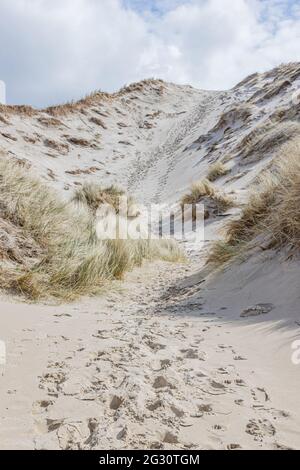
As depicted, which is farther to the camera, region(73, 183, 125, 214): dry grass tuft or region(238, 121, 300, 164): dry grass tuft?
region(238, 121, 300, 164): dry grass tuft

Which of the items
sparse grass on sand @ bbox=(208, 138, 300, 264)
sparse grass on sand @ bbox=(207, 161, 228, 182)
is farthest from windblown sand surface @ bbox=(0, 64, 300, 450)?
sparse grass on sand @ bbox=(207, 161, 228, 182)

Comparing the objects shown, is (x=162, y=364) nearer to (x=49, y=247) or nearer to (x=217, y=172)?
(x=49, y=247)

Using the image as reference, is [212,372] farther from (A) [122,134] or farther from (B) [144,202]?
(A) [122,134]

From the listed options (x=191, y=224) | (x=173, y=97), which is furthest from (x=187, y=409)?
(x=173, y=97)

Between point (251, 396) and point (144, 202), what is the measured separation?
493 inches

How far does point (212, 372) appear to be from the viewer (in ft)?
6.97

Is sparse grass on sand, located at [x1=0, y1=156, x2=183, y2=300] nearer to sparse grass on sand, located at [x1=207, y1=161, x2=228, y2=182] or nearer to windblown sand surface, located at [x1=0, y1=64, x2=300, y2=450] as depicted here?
windblown sand surface, located at [x1=0, y1=64, x2=300, y2=450]

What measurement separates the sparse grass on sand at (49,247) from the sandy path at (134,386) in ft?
2.97

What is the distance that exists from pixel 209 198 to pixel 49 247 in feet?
20.8

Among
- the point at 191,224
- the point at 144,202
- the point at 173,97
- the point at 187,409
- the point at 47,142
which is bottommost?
the point at 187,409

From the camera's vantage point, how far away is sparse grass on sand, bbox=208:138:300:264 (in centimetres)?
368

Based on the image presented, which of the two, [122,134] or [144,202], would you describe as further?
[122,134]

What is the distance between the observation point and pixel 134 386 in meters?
1.92

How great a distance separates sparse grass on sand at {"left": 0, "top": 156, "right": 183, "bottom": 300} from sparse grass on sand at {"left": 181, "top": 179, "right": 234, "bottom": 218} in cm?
388
